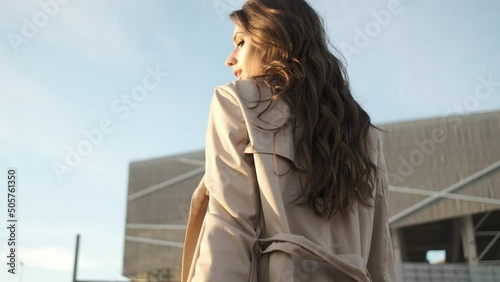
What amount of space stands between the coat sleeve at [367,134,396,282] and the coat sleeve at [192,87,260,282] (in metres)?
0.48

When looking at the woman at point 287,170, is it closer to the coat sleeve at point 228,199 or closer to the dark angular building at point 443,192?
the coat sleeve at point 228,199

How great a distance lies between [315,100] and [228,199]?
409 millimetres

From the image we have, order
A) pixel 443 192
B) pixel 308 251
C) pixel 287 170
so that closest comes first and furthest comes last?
pixel 308 251, pixel 287 170, pixel 443 192

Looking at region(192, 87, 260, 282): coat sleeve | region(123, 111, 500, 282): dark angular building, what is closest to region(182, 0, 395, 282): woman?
region(192, 87, 260, 282): coat sleeve

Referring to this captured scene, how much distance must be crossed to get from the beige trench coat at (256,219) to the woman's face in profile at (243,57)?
0.42ft

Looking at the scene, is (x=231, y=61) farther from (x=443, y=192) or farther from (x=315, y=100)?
(x=443, y=192)

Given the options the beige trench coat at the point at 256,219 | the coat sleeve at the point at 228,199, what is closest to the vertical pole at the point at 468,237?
the beige trench coat at the point at 256,219

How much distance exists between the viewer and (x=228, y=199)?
56.7 inches

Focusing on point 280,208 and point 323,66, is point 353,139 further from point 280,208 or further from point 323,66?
point 280,208

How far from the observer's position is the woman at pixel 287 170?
55.6 inches

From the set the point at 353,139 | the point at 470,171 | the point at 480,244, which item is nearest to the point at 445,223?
the point at 480,244

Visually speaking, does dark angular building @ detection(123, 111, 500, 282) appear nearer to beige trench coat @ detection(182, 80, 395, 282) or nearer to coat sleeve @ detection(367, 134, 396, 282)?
coat sleeve @ detection(367, 134, 396, 282)

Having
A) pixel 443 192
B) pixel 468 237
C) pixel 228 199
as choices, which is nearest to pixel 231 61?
pixel 228 199

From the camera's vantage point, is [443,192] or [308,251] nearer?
[308,251]
